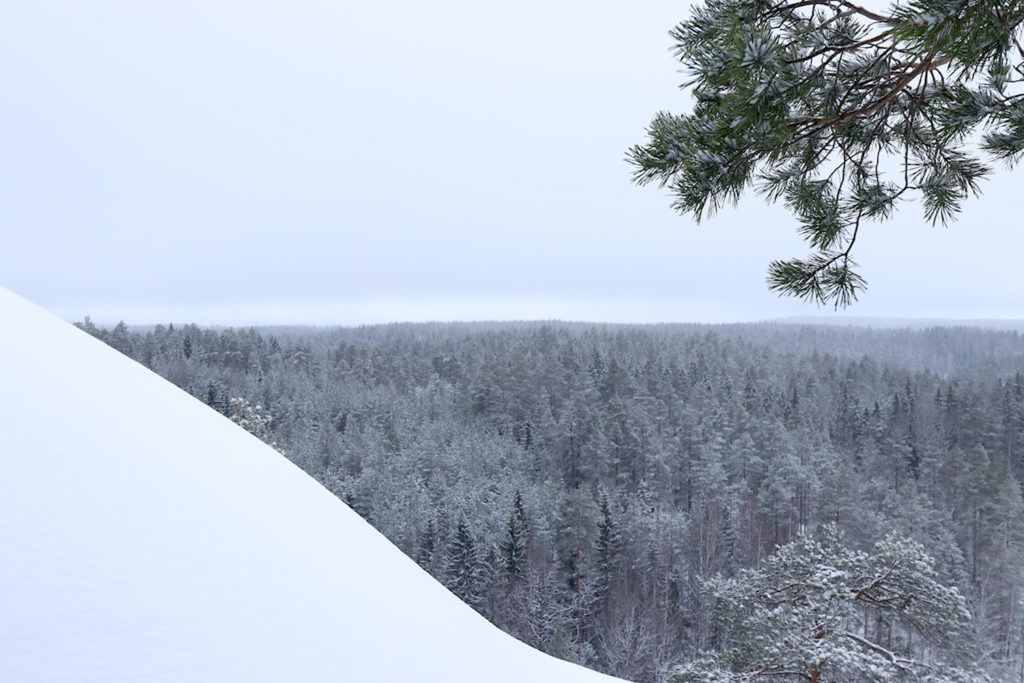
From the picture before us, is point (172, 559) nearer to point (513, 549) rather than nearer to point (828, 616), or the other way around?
point (828, 616)

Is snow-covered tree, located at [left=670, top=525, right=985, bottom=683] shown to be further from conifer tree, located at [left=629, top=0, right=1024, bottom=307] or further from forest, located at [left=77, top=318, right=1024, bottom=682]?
conifer tree, located at [left=629, top=0, right=1024, bottom=307]

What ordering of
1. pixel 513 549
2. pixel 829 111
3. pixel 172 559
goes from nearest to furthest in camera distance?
pixel 172 559, pixel 829 111, pixel 513 549

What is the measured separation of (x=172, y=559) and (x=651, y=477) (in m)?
48.5

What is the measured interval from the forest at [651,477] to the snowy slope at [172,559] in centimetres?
724

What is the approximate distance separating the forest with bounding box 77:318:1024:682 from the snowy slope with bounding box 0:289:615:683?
285 inches

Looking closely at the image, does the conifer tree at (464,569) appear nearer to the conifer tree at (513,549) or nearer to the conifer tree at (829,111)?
the conifer tree at (513,549)

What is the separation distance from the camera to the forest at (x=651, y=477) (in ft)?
85.9

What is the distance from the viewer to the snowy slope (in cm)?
99

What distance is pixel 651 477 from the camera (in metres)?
46.9

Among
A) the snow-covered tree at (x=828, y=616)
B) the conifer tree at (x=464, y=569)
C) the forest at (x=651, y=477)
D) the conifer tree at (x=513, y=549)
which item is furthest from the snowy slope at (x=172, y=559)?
the conifer tree at (x=513, y=549)

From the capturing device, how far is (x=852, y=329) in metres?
158

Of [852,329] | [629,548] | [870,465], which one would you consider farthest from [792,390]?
[852,329]

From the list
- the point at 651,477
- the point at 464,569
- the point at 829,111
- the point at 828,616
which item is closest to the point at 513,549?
the point at 464,569

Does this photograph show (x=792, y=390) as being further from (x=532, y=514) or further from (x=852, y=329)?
(x=852, y=329)
